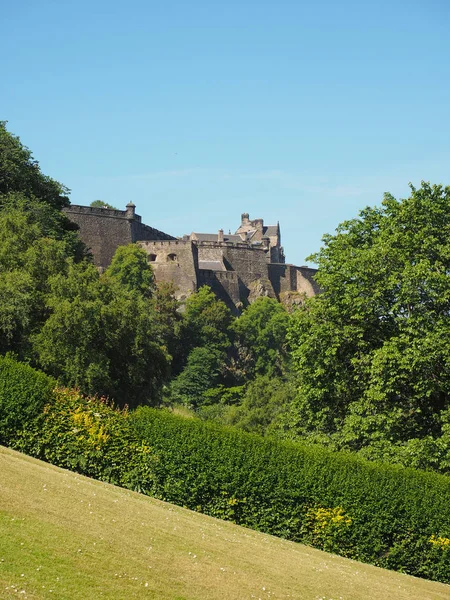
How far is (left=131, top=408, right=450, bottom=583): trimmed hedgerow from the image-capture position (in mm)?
22656

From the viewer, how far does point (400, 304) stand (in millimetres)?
29484

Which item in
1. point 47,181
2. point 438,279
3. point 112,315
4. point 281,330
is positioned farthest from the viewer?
point 281,330

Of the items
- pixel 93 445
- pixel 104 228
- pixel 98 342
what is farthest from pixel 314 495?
pixel 104 228

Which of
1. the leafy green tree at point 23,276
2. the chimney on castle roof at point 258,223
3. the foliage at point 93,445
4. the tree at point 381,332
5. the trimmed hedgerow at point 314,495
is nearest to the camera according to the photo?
the trimmed hedgerow at point 314,495

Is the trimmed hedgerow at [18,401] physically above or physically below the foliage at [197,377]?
above

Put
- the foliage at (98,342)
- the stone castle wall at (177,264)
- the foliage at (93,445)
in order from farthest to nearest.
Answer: the stone castle wall at (177,264) < the foliage at (98,342) < the foliage at (93,445)

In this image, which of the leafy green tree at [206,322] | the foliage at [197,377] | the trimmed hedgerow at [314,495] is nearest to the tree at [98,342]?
the trimmed hedgerow at [314,495]

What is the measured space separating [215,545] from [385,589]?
Answer: 12.7ft

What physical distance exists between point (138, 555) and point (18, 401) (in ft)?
29.5

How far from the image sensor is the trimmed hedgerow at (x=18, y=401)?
79.7ft

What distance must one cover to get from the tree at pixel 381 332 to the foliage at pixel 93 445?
27.6 ft

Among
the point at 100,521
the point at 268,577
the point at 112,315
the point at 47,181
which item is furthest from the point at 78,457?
the point at 47,181

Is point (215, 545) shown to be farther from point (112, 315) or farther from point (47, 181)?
point (47, 181)

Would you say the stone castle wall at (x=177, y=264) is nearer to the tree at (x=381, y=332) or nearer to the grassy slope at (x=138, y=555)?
the tree at (x=381, y=332)
